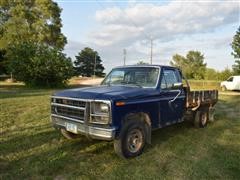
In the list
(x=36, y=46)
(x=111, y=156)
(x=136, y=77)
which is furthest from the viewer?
(x=36, y=46)

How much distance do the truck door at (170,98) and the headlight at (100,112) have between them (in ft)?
5.56

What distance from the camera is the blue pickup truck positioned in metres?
4.79

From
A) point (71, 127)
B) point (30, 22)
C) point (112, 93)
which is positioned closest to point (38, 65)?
point (30, 22)

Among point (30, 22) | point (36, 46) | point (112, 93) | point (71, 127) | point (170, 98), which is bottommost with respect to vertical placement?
point (71, 127)

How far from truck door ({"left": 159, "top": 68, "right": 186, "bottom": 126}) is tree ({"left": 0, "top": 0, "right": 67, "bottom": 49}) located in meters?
27.9

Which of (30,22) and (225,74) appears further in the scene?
(225,74)

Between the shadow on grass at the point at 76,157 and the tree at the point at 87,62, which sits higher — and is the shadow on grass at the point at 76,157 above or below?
below

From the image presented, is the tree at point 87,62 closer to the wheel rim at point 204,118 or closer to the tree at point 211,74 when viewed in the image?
the tree at point 211,74

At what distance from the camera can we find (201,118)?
8.14 metres

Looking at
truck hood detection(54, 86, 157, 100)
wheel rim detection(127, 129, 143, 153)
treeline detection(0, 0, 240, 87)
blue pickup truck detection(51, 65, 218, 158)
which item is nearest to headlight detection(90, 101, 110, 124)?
blue pickup truck detection(51, 65, 218, 158)

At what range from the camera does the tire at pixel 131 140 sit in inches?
196

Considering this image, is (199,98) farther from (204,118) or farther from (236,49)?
(236,49)

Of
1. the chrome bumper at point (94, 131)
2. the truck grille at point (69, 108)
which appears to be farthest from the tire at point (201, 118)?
the truck grille at point (69, 108)

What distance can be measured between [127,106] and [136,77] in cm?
141
